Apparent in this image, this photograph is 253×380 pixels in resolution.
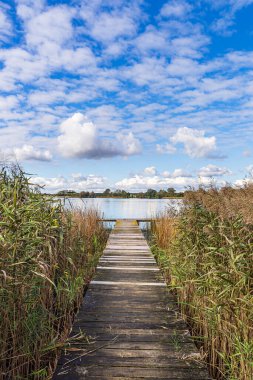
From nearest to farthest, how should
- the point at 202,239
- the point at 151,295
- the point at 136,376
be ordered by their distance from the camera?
1. the point at 136,376
2. the point at 151,295
3. the point at 202,239

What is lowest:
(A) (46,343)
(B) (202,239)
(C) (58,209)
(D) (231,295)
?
(A) (46,343)

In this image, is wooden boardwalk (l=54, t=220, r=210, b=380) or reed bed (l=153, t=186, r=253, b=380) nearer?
wooden boardwalk (l=54, t=220, r=210, b=380)

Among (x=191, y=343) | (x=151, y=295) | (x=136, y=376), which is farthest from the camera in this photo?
(x=151, y=295)

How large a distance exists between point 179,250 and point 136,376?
3.05 metres

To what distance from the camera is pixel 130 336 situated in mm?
2945

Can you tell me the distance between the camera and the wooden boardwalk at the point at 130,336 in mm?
2420

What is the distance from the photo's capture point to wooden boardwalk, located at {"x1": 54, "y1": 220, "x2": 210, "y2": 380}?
242 cm

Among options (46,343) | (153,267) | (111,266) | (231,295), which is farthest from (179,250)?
(46,343)

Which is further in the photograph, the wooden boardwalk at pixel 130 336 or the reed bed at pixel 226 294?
the reed bed at pixel 226 294

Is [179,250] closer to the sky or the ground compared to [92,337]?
closer to the sky

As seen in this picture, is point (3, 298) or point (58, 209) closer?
point (3, 298)

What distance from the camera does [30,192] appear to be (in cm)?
423

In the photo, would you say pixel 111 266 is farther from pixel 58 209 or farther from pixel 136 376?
pixel 136 376

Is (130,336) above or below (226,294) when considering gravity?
below
